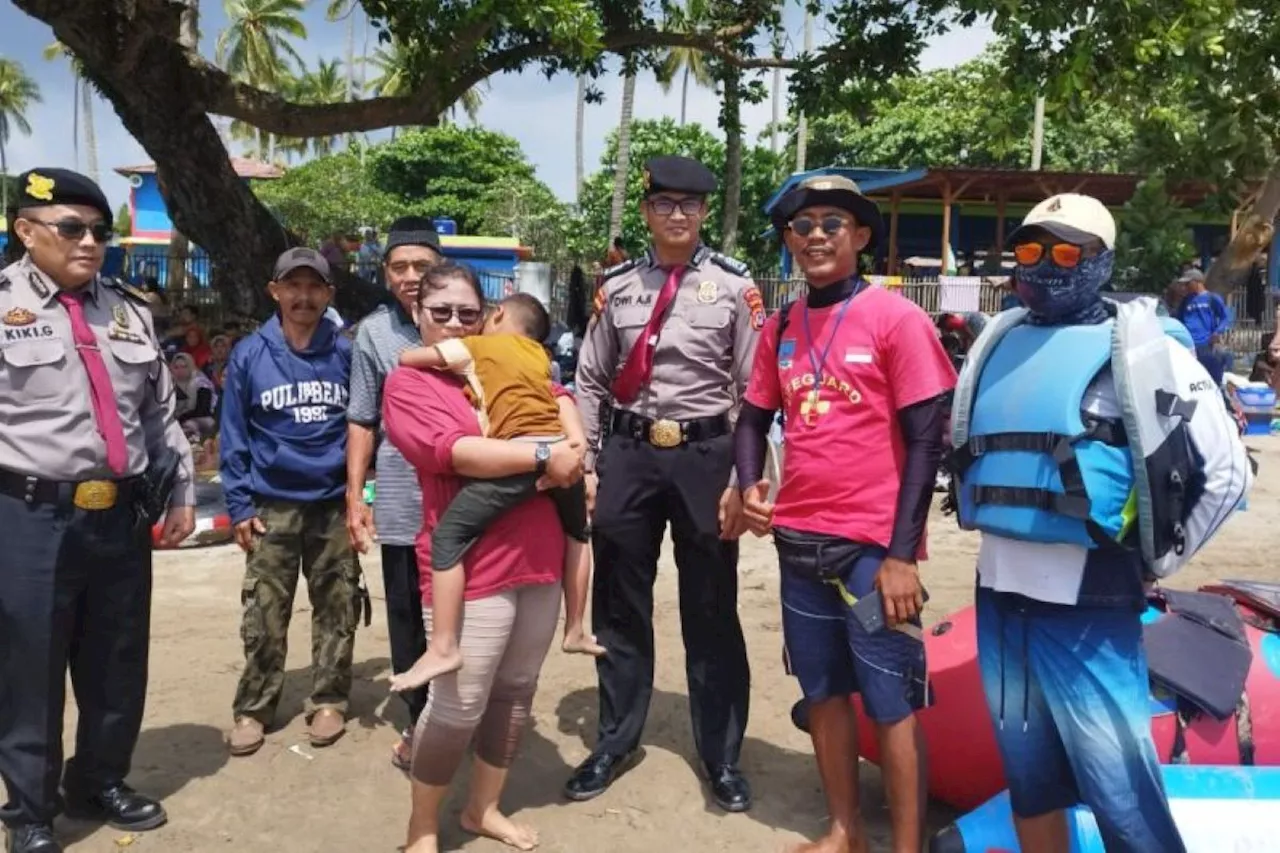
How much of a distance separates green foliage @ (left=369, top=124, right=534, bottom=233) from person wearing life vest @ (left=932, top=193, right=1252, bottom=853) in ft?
109

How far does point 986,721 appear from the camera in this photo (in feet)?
11.3

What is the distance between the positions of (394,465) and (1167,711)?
104 inches

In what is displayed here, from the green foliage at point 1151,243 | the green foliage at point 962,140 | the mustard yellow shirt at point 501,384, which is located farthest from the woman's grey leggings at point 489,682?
the green foliage at point 962,140

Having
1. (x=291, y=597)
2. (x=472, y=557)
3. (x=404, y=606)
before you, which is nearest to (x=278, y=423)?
(x=291, y=597)

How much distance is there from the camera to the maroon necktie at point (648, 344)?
3787mm

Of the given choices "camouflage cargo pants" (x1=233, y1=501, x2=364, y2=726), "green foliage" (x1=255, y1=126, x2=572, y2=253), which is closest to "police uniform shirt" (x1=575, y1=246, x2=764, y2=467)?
"camouflage cargo pants" (x1=233, y1=501, x2=364, y2=726)

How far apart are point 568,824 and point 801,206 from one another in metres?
2.14

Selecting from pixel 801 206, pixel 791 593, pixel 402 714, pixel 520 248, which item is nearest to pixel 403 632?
pixel 402 714

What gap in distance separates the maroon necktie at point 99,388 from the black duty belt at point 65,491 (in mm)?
63

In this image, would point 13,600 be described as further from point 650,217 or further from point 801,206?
point 801,206

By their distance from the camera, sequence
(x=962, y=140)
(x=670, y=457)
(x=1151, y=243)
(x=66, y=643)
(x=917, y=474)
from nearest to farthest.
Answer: (x=917, y=474)
(x=66, y=643)
(x=670, y=457)
(x=1151, y=243)
(x=962, y=140)

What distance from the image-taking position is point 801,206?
10.3 ft

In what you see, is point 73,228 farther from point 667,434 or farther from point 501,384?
point 667,434

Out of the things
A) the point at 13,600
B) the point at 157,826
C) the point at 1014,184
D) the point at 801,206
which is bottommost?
the point at 157,826
